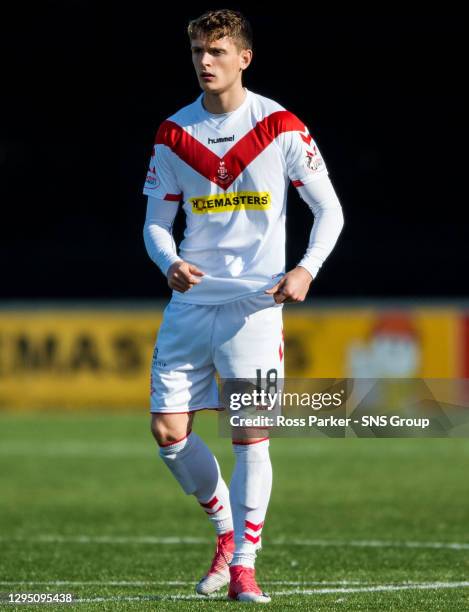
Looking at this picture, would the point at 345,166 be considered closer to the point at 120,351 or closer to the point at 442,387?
the point at 120,351

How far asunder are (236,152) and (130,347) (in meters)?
12.9

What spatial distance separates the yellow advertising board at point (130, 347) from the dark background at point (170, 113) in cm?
663

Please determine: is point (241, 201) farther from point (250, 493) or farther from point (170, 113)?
point (170, 113)

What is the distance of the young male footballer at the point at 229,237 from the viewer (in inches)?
197

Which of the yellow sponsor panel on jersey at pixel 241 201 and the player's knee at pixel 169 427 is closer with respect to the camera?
the yellow sponsor panel on jersey at pixel 241 201

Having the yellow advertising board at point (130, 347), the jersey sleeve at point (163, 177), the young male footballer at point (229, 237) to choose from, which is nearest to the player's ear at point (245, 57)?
the young male footballer at point (229, 237)

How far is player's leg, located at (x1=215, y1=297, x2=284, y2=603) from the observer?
5.07 metres

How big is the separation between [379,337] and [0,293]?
9.97 m

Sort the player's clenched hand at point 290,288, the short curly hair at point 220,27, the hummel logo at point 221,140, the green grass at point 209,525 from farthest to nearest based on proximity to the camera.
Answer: the green grass at point 209,525, the hummel logo at point 221,140, the short curly hair at point 220,27, the player's clenched hand at point 290,288

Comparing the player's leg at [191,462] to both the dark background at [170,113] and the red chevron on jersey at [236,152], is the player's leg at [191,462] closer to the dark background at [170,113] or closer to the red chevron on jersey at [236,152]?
the red chevron on jersey at [236,152]

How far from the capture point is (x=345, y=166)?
25.0m

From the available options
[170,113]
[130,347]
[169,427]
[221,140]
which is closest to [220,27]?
[221,140]

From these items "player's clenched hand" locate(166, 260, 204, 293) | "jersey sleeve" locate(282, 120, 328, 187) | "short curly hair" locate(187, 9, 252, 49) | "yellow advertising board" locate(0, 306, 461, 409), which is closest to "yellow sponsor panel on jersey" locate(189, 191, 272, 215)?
"jersey sleeve" locate(282, 120, 328, 187)

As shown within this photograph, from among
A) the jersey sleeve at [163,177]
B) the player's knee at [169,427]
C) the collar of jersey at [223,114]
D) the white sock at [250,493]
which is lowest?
the white sock at [250,493]
